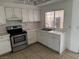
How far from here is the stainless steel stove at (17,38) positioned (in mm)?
3291

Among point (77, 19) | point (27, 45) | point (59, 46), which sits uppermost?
point (77, 19)

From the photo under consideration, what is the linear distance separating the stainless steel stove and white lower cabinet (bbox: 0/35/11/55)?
18 cm

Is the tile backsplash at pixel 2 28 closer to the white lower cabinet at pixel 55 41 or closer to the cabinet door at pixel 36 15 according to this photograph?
the cabinet door at pixel 36 15

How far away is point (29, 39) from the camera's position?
13.2 ft

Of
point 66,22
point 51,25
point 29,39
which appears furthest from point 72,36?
point 29,39

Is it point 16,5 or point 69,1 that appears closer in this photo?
point 69,1

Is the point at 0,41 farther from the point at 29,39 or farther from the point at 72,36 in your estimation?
the point at 72,36

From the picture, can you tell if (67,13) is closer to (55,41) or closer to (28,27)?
(55,41)

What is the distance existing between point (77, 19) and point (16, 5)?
10.4 ft

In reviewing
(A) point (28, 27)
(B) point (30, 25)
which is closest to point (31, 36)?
(A) point (28, 27)

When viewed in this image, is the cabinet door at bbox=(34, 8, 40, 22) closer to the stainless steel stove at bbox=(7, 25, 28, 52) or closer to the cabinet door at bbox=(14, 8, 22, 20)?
the cabinet door at bbox=(14, 8, 22, 20)

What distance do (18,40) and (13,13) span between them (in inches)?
57.2

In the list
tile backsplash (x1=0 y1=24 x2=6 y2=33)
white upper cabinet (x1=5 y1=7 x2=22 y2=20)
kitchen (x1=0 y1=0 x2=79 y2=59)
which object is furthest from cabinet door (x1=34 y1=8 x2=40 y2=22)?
tile backsplash (x1=0 y1=24 x2=6 y2=33)

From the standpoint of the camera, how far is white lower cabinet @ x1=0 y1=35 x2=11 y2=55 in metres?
2.99
